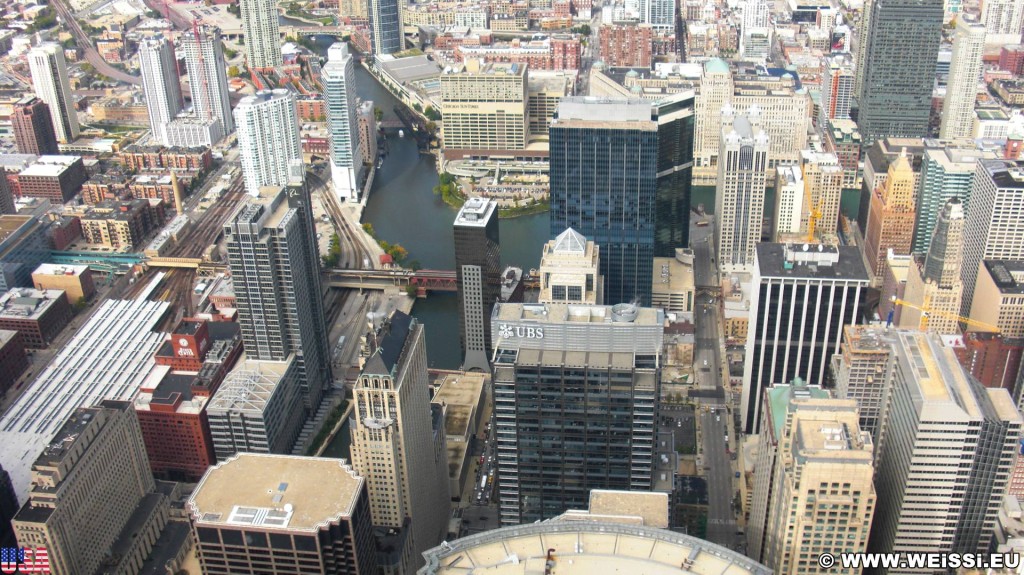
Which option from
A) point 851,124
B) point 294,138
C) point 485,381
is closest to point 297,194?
point 485,381

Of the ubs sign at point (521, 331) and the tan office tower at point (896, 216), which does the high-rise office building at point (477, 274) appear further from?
the tan office tower at point (896, 216)

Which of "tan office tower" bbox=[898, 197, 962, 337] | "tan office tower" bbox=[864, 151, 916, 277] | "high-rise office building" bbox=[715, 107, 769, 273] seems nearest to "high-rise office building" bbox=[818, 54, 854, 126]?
"high-rise office building" bbox=[715, 107, 769, 273]

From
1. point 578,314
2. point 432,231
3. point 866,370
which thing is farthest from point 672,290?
point 578,314

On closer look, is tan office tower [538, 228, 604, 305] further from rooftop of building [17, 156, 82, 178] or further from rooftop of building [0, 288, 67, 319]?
rooftop of building [17, 156, 82, 178]

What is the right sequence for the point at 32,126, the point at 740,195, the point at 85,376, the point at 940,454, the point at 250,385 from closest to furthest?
1. the point at 940,454
2. the point at 250,385
3. the point at 85,376
4. the point at 740,195
5. the point at 32,126

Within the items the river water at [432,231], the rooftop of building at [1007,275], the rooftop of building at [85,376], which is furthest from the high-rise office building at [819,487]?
the rooftop of building at [85,376]

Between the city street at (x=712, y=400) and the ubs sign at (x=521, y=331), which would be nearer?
the ubs sign at (x=521, y=331)

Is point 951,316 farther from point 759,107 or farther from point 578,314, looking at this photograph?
point 759,107
